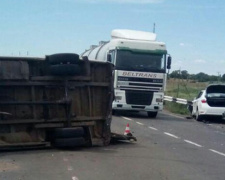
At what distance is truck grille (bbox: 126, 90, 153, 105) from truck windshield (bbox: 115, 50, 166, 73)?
3.88 feet

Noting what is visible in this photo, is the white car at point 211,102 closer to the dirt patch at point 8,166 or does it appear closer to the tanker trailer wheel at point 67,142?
the tanker trailer wheel at point 67,142

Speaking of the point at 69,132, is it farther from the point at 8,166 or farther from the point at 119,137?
the point at 8,166

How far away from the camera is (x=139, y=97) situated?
24984mm

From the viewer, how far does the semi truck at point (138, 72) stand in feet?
79.7

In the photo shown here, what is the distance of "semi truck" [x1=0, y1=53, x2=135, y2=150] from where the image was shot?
1193 centimetres

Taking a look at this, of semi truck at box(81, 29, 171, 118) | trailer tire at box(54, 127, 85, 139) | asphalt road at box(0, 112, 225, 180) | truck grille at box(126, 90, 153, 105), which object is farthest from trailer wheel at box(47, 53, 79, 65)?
truck grille at box(126, 90, 153, 105)

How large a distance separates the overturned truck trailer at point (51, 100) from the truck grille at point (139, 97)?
11802 mm

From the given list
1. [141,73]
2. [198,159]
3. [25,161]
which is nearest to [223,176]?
[198,159]

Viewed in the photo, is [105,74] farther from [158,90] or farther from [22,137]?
[158,90]

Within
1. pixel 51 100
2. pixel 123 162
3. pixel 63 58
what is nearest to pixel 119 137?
pixel 51 100

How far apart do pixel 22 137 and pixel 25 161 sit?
1.51 meters

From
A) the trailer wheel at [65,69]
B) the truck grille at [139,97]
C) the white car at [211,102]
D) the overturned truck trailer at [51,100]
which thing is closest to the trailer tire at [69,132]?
the overturned truck trailer at [51,100]

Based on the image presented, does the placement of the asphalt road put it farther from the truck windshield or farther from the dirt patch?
the truck windshield

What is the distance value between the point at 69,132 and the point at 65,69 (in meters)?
1.46
